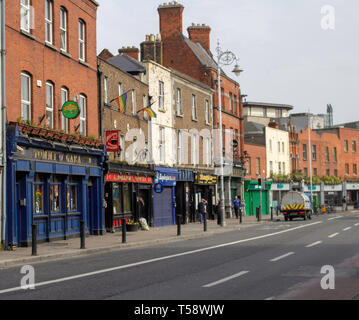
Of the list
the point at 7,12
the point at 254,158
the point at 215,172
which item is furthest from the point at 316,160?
the point at 7,12

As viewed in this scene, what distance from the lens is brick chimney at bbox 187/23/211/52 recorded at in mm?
56000

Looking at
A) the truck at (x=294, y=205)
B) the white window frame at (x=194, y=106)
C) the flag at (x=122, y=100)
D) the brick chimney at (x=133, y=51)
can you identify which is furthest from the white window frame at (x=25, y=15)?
the truck at (x=294, y=205)

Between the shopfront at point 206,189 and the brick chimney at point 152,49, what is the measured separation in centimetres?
897

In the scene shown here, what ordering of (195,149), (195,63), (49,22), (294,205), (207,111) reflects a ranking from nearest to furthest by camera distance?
(49,22) → (195,149) → (294,205) → (207,111) → (195,63)

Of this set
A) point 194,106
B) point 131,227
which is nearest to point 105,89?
point 131,227

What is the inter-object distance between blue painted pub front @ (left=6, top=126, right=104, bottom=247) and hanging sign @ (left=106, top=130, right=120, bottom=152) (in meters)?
0.63

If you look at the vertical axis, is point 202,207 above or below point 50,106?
below

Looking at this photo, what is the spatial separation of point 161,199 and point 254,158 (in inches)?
951

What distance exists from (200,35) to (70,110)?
3369 cm

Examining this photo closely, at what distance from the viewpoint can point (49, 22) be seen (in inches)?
1014

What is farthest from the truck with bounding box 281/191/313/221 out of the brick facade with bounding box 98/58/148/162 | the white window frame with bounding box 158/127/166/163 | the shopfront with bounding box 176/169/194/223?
the brick facade with bounding box 98/58/148/162

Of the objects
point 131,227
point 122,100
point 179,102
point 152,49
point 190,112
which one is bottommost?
point 131,227

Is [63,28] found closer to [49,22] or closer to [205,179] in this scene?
[49,22]
